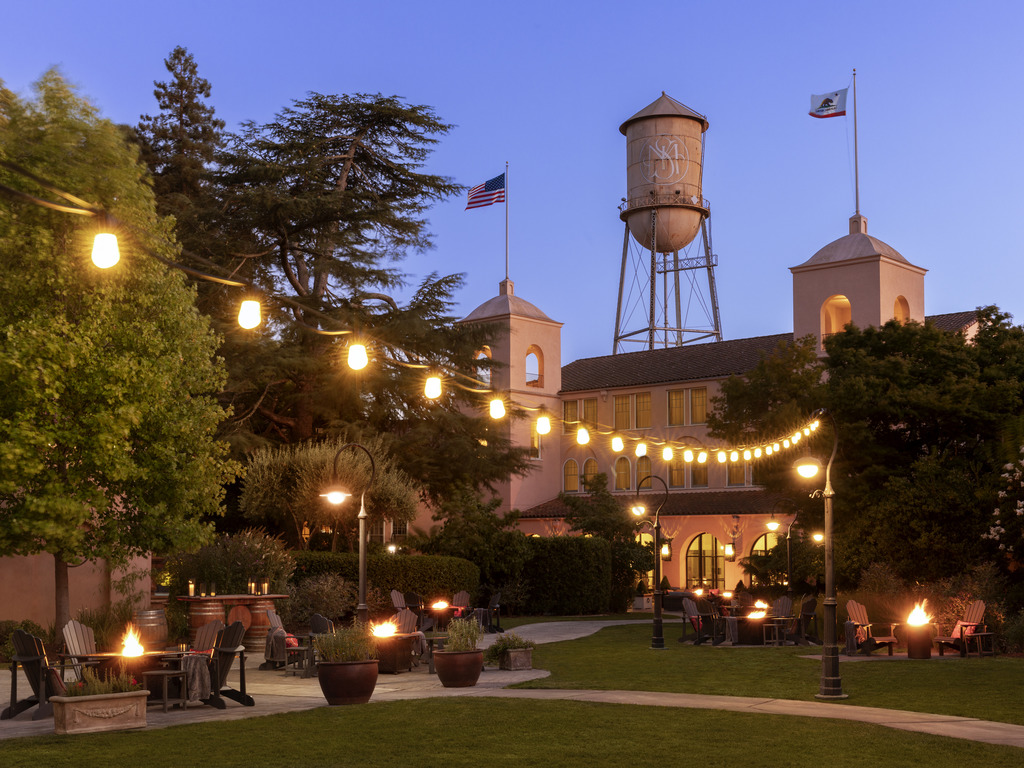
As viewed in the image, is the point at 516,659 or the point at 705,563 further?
the point at 705,563

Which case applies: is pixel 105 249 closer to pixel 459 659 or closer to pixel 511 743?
pixel 511 743

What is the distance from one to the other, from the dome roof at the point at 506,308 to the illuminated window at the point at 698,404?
8.33 m

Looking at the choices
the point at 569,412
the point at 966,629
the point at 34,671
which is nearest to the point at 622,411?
the point at 569,412

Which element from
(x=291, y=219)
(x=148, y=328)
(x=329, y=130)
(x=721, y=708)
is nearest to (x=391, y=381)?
(x=291, y=219)

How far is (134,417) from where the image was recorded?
20.2 m

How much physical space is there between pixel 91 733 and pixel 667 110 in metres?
49.1

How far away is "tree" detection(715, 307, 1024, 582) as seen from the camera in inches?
1096

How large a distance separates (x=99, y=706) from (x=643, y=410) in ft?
152

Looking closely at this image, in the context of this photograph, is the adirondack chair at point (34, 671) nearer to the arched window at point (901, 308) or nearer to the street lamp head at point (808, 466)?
the street lamp head at point (808, 466)

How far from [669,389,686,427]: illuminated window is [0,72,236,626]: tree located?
34.9 meters

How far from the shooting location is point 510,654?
64.9ft

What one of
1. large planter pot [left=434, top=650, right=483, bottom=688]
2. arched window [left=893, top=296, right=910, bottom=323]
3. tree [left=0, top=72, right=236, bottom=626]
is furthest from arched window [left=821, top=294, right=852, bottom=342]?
large planter pot [left=434, top=650, right=483, bottom=688]

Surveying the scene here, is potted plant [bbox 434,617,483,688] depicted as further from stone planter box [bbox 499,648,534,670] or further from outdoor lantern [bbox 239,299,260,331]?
outdoor lantern [bbox 239,299,260,331]

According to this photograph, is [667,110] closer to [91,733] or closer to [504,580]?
[504,580]
